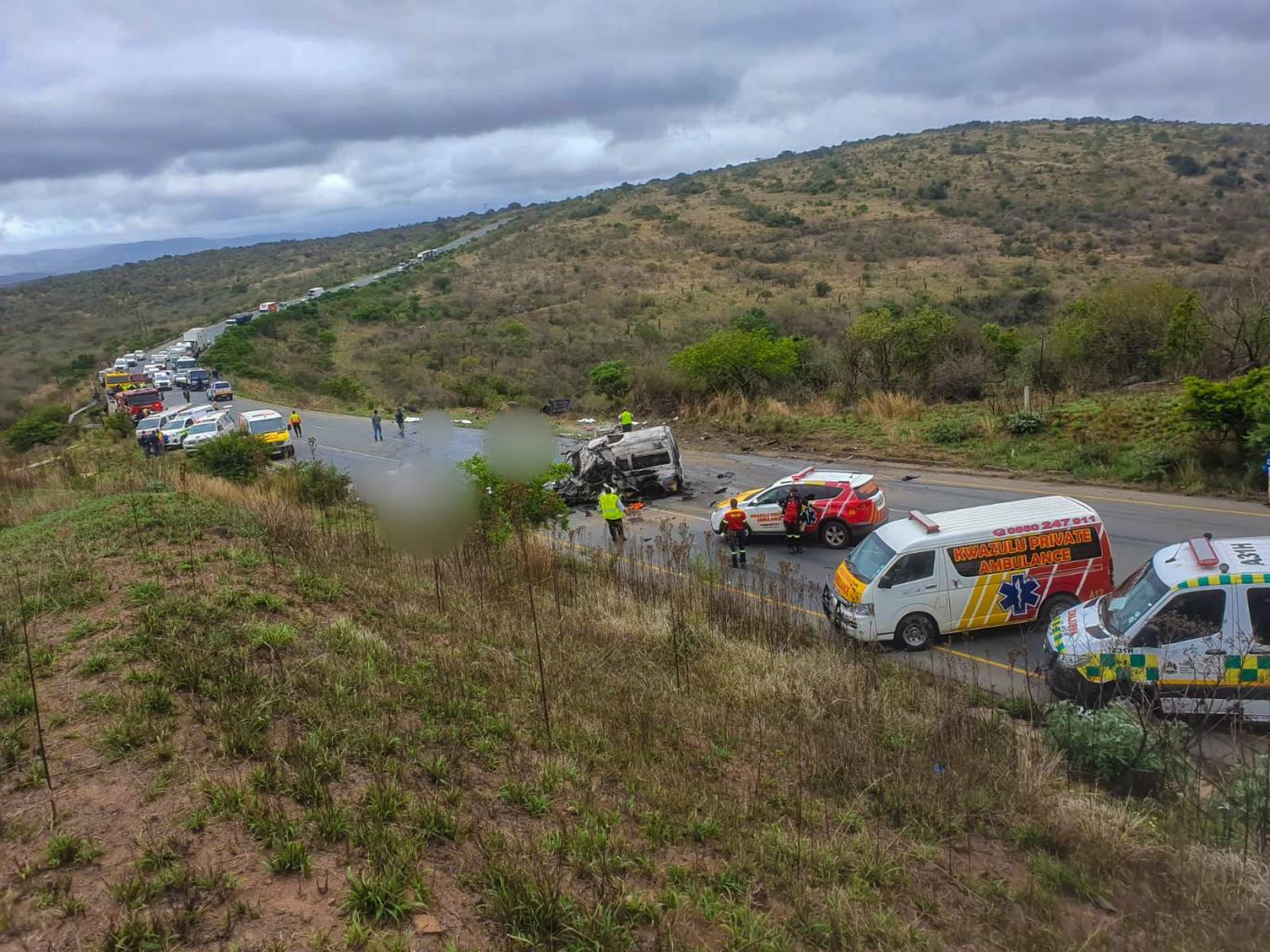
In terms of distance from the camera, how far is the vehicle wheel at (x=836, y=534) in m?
16.6

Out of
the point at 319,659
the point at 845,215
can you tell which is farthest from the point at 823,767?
the point at 845,215

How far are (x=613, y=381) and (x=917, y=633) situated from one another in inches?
1062

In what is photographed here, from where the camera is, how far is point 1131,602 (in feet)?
29.8

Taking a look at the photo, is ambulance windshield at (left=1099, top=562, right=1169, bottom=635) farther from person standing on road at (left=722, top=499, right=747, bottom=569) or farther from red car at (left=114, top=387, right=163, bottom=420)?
red car at (left=114, top=387, right=163, bottom=420)

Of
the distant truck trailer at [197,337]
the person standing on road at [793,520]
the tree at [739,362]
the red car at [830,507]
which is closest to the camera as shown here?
the red car at [830,507]

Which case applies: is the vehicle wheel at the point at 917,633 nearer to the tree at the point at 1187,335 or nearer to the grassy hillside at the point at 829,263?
the tree at the point at 1187,335

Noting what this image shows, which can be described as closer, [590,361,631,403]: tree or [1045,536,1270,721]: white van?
[1045,536,1270,721]: white van

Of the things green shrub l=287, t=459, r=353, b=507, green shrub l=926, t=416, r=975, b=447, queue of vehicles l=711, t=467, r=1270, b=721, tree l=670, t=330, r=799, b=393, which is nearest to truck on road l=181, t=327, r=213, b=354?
tree l=670, t=330, r=799, b=393

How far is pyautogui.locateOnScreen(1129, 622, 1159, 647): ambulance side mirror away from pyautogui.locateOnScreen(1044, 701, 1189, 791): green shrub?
55.2 inches

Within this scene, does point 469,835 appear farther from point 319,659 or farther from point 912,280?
point 912,280

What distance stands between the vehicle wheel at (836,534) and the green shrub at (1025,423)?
Answer: 30.2 ft

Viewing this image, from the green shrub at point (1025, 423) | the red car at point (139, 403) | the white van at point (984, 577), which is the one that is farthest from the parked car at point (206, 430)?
the green shrub at point (1025, 423)

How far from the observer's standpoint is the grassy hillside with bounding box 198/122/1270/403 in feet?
159

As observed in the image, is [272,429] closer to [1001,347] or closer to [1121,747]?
[1001,347]
